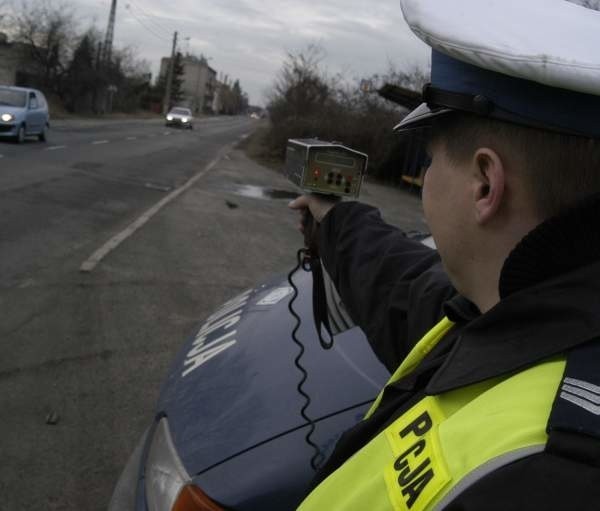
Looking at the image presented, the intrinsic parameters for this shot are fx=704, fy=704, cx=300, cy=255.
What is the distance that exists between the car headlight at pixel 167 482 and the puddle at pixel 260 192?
1359 centimetres

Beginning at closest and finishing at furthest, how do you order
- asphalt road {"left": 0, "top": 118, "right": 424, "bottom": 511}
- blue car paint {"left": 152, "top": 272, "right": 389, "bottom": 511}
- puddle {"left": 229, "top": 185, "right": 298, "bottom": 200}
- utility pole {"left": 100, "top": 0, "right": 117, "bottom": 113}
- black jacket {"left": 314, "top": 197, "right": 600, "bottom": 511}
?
black jacket {"left": 314, "top": 197, "right": 600, "bottom": 511} < blue car paint {"left": 152, "top": 272, "right": 389, "bottom": 511} < asphalt road {"left": 0, "top": 118, "right": 424, "bottom": 511} < puddle {"left": 229, "top": 185, "right": 298, "bottom": 200} < utility pole {"left": 100, "top": 0, "right": 117, "bottom": 113}

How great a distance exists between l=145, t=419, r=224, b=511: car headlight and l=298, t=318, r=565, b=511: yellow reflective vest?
882 millimetres

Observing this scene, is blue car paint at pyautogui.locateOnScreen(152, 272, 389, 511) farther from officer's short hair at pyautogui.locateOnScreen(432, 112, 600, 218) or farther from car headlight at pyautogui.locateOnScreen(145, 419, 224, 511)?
officer's short hair at pyautogui.locateOnScreen(432, 112, 600, 218)

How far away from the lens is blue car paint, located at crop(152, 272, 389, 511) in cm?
183

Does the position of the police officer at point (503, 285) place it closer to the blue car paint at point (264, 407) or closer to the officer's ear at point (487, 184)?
the officer's ear at point (487, 184)

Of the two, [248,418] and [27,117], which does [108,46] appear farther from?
[248,418]

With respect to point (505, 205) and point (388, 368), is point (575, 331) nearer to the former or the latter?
point (505, 205)

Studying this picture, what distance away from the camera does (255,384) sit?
7.30ft

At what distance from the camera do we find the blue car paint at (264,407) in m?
1.83

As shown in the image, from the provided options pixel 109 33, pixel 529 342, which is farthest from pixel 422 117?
pixel 109 33

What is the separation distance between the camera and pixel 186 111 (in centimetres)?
5253

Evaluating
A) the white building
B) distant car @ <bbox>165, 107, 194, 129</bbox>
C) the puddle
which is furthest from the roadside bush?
the white building

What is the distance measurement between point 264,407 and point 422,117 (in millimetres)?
1109

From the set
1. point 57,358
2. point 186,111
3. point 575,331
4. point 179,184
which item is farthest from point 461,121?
point 186,111
